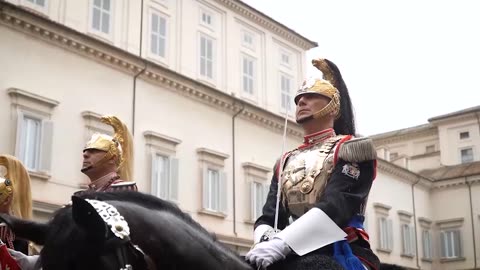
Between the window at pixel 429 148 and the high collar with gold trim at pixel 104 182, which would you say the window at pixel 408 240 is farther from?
the high collar with gold trim at pixel 104 182

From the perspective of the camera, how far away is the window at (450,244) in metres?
40.1

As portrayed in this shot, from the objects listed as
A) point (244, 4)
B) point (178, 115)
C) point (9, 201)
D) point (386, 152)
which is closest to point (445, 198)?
point (386, 152)

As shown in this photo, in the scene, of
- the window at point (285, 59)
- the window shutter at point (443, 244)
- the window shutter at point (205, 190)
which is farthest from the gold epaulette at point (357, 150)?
the window shutter at point (443, 244)

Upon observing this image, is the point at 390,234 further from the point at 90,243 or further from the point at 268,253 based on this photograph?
the point at 90,243

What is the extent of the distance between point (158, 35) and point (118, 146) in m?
19.3

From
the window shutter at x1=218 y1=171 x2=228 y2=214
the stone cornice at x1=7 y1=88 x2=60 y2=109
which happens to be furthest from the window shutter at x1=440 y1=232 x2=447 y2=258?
the stone cornice at x1=7 y1=88 x2=60 y2=109

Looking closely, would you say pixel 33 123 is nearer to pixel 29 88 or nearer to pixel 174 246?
pixel 29 88

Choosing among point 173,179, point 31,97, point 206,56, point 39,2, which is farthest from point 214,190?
point 39,2

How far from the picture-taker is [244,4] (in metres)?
28.6

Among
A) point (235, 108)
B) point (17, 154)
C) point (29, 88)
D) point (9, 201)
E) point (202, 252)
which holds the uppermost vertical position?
point (235, 108)

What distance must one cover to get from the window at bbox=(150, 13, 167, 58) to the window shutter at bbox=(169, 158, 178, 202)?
415 centimetres

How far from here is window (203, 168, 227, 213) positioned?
24203mm

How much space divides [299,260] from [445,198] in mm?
38715

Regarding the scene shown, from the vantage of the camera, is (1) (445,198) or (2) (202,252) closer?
(2) (202,252)
